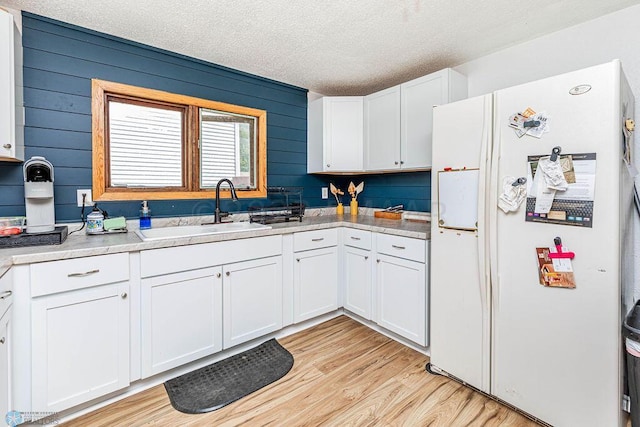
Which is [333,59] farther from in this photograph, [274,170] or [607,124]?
[607,124]

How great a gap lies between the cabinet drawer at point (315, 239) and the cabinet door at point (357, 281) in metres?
0.18

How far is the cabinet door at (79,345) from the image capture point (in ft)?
4.80

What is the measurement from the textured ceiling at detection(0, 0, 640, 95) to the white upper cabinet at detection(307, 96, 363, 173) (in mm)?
490

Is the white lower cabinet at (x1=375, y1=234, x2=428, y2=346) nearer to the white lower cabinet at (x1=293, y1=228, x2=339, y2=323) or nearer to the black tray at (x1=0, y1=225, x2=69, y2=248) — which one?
the white lower cabinet at (x1=293, y1=228, x2=339, y2=323)

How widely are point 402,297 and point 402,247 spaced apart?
39 centimetres

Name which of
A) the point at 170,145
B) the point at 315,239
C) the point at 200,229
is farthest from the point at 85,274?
the point at 315,239

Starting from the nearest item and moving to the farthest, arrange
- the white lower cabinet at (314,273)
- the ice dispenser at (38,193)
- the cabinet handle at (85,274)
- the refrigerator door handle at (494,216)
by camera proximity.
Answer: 1. the cabinet handle at (85,274)
2. the refrigerator door handle at (494,216)
3. the ice dispenser at (38,193)
4. the white lower cabinet at (314,273)

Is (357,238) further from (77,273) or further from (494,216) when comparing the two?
(77,273)

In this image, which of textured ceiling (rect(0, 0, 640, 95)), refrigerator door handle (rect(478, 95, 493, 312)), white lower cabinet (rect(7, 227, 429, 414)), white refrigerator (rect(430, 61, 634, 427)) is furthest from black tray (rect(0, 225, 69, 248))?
refrigerator door handle (rect(478, 95, 493, 312))

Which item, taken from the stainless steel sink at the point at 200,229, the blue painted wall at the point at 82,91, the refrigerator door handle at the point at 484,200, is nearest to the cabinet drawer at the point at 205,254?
the stainless steel sink at the point at 200,229

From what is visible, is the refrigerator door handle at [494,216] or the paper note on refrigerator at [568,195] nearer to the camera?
the paper note on refrigerator at [568,195]

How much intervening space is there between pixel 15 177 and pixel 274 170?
6.03 feet

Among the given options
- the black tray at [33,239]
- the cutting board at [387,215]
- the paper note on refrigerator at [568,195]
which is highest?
the paper note on refrigerator at [568,195]

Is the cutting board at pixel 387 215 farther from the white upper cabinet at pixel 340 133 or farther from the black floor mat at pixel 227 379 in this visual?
the black floor mat at pixel 227 379
